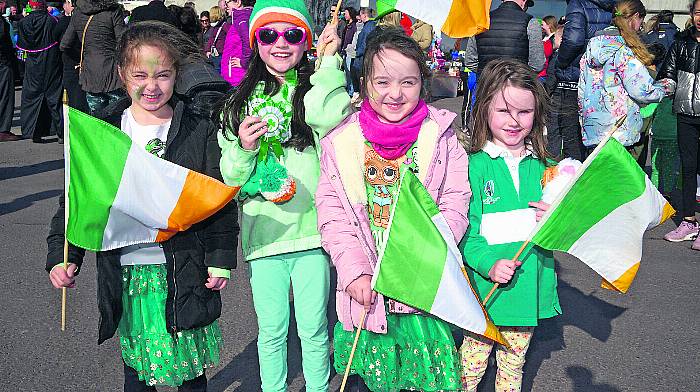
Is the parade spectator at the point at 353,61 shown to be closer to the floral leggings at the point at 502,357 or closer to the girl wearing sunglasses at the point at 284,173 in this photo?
the girl wearing sunglasses at the point at 284,173

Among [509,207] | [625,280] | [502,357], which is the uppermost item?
[509,207]

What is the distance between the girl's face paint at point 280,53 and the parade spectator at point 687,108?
402cm

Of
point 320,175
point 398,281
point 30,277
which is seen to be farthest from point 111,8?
point 398,281

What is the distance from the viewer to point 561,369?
Result: 4.00 metres

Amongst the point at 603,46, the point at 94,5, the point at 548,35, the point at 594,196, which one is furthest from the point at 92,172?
the point at 548,35

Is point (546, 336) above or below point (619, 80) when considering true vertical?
below

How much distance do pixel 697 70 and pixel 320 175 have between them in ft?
13.7

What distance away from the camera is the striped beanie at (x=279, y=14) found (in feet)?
9.88

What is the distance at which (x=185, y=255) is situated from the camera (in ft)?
9.44

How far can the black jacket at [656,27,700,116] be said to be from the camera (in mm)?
5969

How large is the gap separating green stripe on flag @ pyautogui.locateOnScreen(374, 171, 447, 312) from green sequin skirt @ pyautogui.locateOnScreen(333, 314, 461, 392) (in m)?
0.25

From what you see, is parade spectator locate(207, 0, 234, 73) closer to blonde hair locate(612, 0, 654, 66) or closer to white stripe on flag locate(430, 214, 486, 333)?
blonde hair locate(612, 0, 654, 66)

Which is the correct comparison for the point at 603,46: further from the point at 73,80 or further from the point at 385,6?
the point at 73,80

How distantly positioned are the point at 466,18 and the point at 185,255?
177 centimetres
